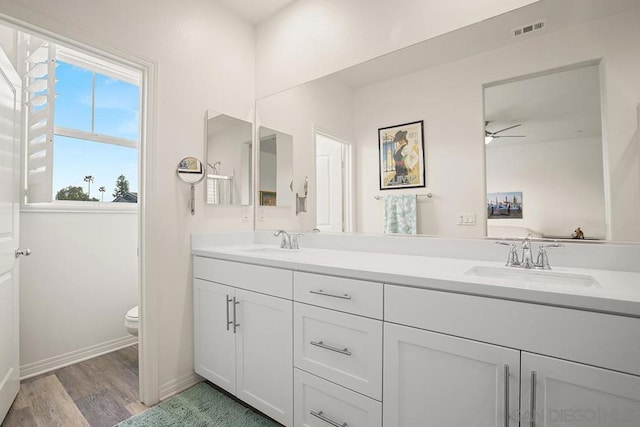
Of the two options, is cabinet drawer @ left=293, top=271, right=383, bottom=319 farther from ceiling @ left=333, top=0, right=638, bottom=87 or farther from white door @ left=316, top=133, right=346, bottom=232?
ceiling @ left=333, top=0, right=638, bottom=87

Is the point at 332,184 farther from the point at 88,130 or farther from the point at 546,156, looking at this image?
the point at 88,130

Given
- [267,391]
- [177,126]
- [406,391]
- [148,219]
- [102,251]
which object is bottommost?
[267,391]

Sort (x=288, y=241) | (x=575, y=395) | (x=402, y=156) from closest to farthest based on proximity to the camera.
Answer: (x=575, y=395) → (x=402, y=156) → (x=288, y=241)

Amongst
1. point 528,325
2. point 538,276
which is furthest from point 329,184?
point 528,325

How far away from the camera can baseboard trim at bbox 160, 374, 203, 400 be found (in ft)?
6.01

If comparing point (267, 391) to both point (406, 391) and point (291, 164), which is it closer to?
point (406, 391)

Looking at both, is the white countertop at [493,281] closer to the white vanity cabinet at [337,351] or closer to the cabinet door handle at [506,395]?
the white vanity cabinet at [337,351]

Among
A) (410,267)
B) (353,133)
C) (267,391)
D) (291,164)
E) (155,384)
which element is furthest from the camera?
(291,164)

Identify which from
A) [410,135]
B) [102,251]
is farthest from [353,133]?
[102,251]

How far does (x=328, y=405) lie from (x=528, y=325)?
85 centimetres

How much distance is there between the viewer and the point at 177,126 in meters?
1.93

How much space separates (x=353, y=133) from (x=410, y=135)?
372mm

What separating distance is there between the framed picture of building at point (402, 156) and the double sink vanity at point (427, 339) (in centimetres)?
32

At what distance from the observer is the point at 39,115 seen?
192cm
